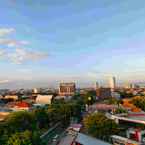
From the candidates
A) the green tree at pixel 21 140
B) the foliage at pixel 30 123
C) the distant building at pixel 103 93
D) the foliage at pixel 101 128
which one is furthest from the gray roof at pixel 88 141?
the distant building at pixel 103 93

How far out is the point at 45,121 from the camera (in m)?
34.1

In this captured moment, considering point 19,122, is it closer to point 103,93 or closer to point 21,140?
point 21,140

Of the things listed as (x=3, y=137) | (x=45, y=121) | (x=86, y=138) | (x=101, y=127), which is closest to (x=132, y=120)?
(x=101, y=127)

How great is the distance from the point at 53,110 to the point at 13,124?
11071mm

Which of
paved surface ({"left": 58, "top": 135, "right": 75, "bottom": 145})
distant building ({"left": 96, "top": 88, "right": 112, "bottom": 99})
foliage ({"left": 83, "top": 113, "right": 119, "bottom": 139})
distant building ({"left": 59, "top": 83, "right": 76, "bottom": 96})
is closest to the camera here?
foliage ({"left": 83, "top": 113, "right": 119, "bottom": 139})

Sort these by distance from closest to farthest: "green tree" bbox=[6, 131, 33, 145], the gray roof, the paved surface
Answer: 1. "green tree" bbox=[6, 131, 33, 145]
2. the gray roof
3. the paved surface

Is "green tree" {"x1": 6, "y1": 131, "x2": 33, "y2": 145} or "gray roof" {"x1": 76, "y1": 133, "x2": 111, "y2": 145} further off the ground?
"green tree" {"x1": 6, "y1": 131, "x2": 33, "y2": 145}

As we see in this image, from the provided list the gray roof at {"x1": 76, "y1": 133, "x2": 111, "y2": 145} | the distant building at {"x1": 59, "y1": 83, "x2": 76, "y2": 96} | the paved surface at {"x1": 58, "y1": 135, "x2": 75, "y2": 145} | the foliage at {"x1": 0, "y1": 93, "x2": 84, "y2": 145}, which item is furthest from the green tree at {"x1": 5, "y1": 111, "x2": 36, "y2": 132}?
the distant building at {"x1": 59, "y1": 83, "x2": 76, "y2": 96}

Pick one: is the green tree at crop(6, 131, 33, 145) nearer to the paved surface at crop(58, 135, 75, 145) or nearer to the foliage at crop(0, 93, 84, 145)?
the foliage at crop(0, 93, 84, 145)

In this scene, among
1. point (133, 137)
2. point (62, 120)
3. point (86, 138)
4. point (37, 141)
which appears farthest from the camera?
point (62, 120)

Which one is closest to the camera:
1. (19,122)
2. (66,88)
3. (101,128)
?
(101,128)

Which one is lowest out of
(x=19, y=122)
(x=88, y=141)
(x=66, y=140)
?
(x=66, y=140)

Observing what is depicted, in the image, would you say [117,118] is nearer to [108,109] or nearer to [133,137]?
[133,137]

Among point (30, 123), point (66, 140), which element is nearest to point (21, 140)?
point (66, 140)
